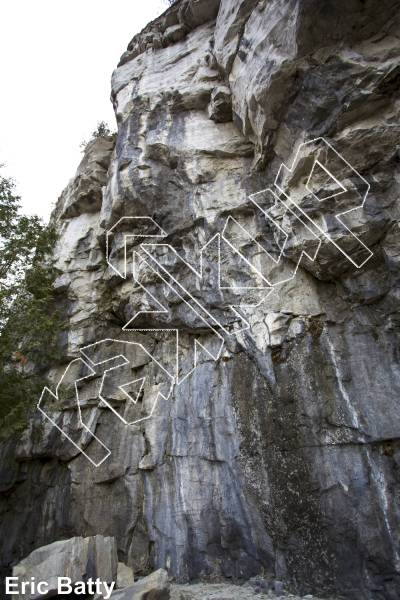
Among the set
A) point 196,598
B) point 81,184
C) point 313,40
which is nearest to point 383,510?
point 196,598

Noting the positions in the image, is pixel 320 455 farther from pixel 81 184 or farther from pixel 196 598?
pixel 81 184

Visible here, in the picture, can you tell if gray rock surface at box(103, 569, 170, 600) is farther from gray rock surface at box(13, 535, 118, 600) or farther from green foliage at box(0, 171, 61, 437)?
green foliage at box(0, 171, 61, 437)

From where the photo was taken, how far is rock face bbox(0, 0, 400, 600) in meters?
6.88

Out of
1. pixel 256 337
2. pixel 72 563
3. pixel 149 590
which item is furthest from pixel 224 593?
pixel 256 337

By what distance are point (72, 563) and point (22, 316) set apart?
5.71 metres

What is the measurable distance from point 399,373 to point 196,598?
16.7 feet

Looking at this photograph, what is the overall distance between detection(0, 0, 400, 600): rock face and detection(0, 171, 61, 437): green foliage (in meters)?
0.91

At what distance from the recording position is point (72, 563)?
6.50 metres

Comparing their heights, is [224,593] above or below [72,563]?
below

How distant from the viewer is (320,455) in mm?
7027
